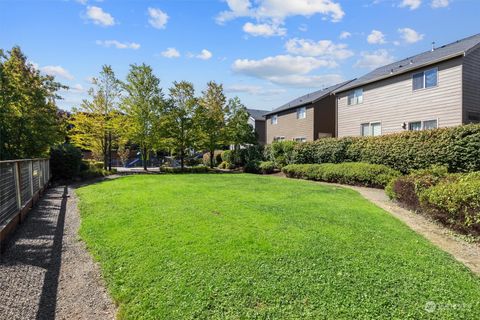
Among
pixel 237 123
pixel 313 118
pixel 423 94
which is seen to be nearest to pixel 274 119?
pixel 237 123

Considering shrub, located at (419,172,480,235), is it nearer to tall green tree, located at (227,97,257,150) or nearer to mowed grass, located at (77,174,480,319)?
mowed grass, located at (77,174,480,319)

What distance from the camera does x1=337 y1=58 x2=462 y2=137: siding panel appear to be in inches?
513

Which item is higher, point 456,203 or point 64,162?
point 64,162

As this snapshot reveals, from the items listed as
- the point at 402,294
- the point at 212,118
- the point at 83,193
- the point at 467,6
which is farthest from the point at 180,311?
the point at 212,118

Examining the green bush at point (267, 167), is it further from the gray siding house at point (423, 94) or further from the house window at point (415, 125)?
the house window at point (415, 125)

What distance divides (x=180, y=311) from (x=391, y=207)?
692 cm

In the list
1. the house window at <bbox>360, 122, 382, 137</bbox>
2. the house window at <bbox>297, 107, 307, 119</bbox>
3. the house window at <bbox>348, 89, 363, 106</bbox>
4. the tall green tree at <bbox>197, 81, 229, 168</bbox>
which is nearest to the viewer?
the house window at <bbox>360, 122, 382, 137</bbox>

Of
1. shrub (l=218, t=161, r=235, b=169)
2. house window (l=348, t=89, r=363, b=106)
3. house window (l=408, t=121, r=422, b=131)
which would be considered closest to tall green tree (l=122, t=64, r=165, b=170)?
shrub (l=218, t=161, r=235, b=169)

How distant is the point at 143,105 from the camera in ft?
68.7

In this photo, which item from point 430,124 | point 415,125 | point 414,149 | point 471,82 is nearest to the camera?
point 414,149

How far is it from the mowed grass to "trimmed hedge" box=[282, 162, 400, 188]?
548 centimetres

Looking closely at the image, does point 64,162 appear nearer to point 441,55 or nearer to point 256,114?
point 441,55

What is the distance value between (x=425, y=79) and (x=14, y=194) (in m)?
17.0

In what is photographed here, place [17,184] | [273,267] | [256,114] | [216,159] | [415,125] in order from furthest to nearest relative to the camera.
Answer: [256,114] < [216,159] < [415,125] < [17,184] < [273,267]
